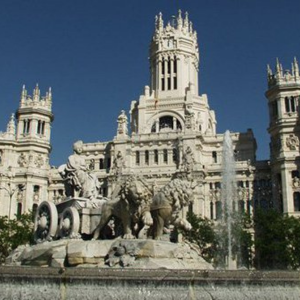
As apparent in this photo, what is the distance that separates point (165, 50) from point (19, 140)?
32.0 m

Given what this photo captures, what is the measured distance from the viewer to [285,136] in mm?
63844

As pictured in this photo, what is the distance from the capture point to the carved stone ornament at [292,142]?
207 feet

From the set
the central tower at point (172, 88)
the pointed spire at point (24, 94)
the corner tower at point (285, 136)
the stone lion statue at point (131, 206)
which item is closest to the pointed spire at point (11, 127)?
the pointed spire at point (24, 94)

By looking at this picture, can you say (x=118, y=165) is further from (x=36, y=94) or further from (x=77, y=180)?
(x=77, y=180)

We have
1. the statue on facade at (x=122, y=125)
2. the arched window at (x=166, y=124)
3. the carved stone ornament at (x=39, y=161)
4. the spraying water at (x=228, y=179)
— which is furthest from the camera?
the arched window at (x=166, y=124)

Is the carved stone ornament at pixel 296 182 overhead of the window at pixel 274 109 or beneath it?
beneath

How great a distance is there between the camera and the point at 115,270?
13.7m

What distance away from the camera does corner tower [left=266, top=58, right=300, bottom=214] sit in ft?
200

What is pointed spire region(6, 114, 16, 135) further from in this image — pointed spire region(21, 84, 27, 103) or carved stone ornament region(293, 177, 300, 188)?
carved stone ornament region(293, 177, 300, 188)

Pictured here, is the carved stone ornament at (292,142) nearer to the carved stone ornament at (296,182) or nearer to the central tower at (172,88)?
the carved stone ornament at (296,182)

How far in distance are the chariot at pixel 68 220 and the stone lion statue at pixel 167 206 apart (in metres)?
2.40

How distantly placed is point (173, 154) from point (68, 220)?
49.9m

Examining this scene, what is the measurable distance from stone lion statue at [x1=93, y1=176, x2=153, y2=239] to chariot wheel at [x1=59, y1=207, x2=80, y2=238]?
1.22 m

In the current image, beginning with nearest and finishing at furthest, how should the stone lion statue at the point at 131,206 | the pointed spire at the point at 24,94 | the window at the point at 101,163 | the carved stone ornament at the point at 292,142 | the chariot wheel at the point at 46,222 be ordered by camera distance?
the stone lion statue at the point at 131,206
the chariot wheel at the point at 46,222
the carved stone ornament at the point at 292,142
the window at the point at 101,163
the pointed spire at the point at 24,94
